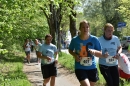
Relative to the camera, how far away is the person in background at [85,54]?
567 cm

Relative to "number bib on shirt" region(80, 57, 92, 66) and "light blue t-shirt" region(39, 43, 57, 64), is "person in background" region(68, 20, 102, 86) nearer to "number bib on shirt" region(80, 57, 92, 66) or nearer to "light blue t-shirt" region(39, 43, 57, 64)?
"number bib on shirt" region(80, 57, 92, 66)

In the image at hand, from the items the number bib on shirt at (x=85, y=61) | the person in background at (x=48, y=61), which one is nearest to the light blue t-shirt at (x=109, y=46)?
the number bib on shirt at (x=85, y=61)

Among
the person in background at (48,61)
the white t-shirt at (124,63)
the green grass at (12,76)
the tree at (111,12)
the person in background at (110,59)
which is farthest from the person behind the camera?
the tree at (111,12)

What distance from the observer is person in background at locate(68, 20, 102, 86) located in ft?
18.6

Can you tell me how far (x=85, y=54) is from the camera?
574 centimetres

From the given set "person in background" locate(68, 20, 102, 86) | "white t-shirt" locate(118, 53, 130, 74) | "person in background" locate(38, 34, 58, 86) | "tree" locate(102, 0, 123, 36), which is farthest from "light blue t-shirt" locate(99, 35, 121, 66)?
"tree" locate(102, 0, 123, 36)

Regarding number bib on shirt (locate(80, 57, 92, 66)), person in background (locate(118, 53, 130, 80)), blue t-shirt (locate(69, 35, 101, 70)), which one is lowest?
person in background (locate(118, 53, 130, 80))

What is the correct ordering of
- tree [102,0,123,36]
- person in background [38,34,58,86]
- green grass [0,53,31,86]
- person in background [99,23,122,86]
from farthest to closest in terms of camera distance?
tree [102,0,123,36], green grass [0,53,31,86], person in background [38,34,58,86], person in background [99,23,122,86]

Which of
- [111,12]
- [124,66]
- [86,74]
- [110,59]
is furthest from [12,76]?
[111,12]

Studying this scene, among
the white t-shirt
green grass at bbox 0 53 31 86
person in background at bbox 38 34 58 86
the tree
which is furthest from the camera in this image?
the tree

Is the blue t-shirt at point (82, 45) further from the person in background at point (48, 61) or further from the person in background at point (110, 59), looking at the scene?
the person in background at point (48, 61)

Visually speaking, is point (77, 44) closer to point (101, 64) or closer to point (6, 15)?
point (101, 64)

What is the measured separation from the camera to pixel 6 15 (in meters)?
11.3

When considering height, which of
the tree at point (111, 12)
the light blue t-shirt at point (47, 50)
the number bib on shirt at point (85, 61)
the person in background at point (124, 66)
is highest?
the number bib on shirt at point (85, 61)
